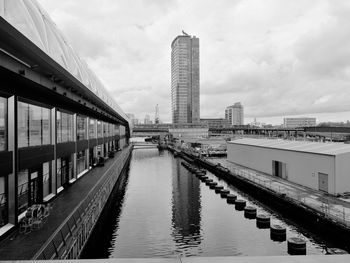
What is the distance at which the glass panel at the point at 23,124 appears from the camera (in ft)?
43.0

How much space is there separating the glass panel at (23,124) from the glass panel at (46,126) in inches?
105

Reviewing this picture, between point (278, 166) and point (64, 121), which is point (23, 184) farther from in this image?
point (278, 166)

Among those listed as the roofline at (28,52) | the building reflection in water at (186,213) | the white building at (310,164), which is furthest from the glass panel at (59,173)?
the white building at (310,164)

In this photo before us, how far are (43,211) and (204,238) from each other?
828 centimetres

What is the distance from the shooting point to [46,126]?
682 inches

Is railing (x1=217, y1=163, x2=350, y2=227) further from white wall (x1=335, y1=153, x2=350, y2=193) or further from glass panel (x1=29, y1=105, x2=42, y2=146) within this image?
glass panel (x1=29, y1=105, x2=42, y2=146)

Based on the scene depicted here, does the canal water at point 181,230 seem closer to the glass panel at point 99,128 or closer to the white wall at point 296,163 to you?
the white wall at point 296,163

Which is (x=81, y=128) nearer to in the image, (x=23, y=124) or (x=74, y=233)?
(x=23, y=124)

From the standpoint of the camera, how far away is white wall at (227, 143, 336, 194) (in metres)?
21.7

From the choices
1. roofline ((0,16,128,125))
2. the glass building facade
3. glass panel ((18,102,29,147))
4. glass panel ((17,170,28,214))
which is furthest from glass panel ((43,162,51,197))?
roofline ((0,16,128,125))

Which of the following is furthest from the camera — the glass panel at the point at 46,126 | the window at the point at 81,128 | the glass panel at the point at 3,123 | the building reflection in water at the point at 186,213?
the window at the point at 81,128

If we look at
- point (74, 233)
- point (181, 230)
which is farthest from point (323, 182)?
point (74, 233)

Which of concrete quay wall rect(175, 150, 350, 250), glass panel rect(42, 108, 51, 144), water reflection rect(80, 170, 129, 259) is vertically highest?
glass panel rect(42, 108, 51, 144)

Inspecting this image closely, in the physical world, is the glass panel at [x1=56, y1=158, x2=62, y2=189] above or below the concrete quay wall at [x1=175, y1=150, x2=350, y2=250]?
above
